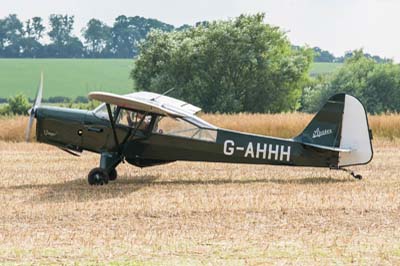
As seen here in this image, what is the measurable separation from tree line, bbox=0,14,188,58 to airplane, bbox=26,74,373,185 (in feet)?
377

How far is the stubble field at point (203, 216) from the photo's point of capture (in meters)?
8.71

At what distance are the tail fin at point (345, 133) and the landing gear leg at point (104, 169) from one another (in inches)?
124

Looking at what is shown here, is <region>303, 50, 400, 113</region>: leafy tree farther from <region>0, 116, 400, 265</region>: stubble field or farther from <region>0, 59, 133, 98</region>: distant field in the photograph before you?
<region>0, 116, 400, 265</region>: stubble field

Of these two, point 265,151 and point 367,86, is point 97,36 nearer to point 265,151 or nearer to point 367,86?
point 367,86

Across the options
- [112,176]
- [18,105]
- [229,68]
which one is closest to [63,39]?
[18,105]

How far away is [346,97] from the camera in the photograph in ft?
48.4

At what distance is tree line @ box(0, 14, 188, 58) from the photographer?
5325 inches

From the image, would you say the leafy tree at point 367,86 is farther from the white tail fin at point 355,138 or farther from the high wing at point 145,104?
the high wing at point 145,104

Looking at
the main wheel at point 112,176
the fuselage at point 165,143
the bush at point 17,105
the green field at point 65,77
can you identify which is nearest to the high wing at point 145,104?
the fuselage at point 165,143

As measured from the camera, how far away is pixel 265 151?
47.7 feet

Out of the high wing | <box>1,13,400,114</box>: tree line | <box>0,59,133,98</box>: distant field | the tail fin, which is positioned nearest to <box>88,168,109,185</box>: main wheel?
the high wing

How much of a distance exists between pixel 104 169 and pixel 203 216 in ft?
13.2

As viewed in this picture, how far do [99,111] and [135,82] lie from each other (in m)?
47.5

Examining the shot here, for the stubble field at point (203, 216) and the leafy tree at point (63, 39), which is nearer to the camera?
the stubble field at point (203, 216)
